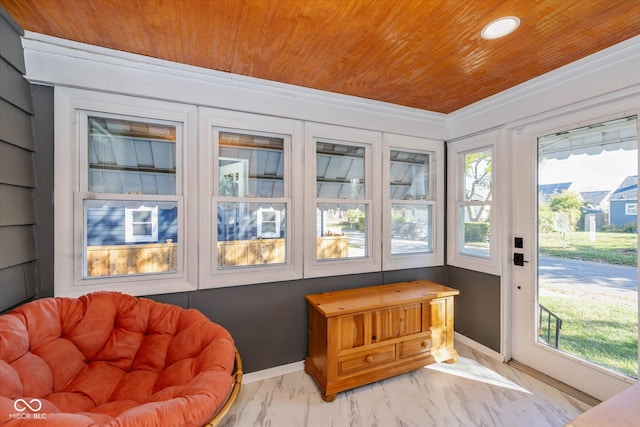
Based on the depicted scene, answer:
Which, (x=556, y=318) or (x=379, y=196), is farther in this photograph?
(x=379, y=196)

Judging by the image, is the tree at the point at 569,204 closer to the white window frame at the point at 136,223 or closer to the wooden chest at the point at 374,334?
the wooden chest at the point at 374,334

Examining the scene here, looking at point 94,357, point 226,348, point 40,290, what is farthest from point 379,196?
point 40,290

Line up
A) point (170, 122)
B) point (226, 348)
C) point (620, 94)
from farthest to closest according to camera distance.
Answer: point (170, 122) → point (620, 94) → point (226, 348)

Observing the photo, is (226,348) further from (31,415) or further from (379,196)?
(379,196)

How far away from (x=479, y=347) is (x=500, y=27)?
2.68 metres

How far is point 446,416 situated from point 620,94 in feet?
7.85

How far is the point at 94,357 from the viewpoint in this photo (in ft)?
4.96

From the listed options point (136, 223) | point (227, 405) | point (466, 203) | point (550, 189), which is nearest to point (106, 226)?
point (136, 223)

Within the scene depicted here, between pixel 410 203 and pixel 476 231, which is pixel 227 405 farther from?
pixel 476 231

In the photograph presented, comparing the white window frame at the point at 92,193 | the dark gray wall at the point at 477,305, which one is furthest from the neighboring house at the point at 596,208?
the white window frame at the point at 92,193

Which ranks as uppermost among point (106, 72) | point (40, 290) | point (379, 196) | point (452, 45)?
point (452, 45)

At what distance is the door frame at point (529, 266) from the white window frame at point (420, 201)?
2.18 feet

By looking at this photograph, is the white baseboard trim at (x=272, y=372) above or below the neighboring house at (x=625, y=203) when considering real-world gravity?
below

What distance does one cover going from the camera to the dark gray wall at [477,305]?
2.55m
